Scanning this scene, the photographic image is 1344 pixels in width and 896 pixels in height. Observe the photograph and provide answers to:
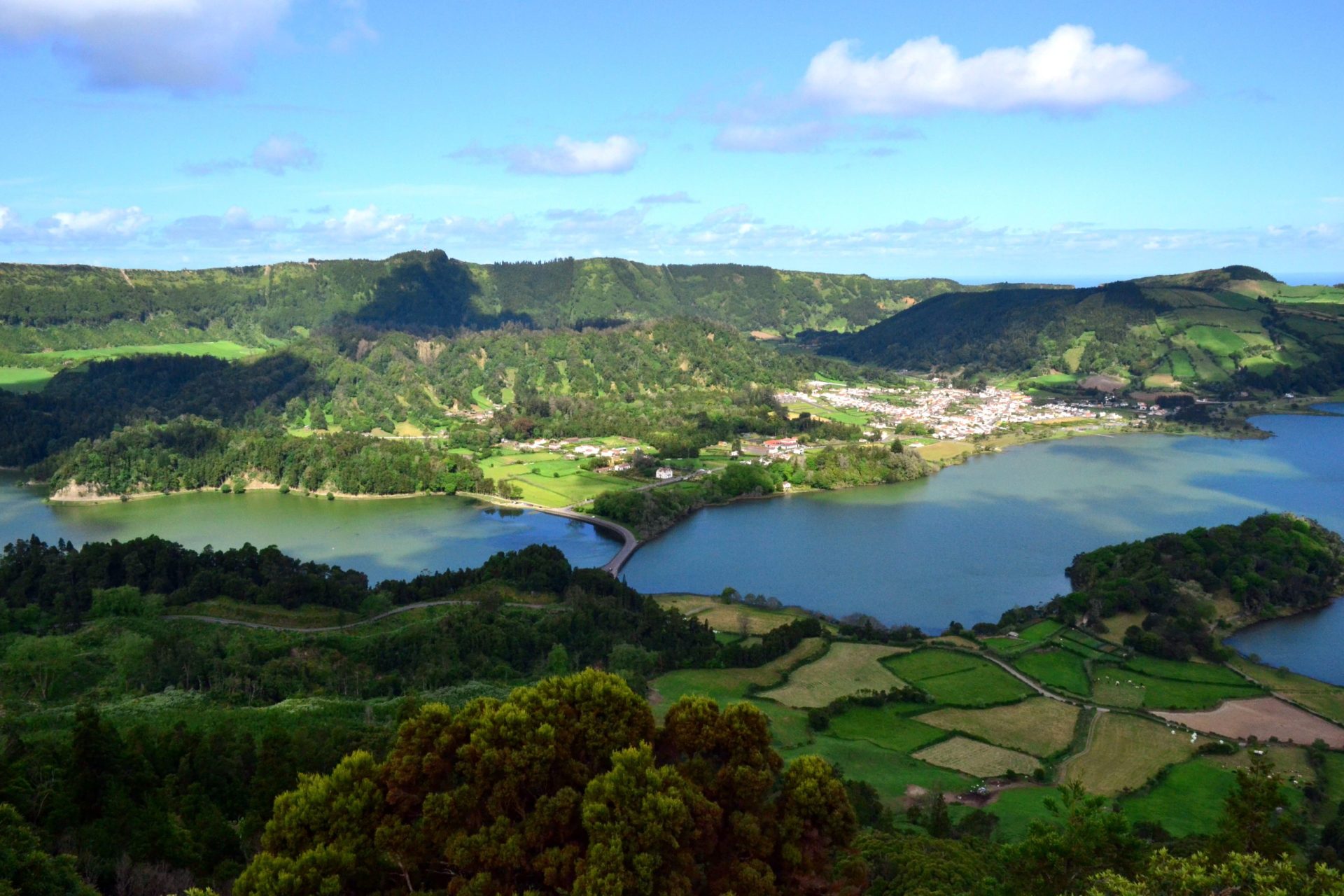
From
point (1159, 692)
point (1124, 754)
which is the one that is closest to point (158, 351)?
point (1159, 692)

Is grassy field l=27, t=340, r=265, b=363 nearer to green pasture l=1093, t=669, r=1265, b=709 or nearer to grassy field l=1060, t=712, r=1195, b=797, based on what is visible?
green pasture l=1093, t=669, r=1265, b=709

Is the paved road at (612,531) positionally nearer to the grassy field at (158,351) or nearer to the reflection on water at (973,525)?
the reflection on water at (973,525)

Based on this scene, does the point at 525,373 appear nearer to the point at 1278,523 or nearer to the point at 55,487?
the point at 55,487

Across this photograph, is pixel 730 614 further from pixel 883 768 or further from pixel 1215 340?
pixel 1215 340

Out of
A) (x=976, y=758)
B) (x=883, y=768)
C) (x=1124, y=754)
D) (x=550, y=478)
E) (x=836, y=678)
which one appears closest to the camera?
(x=883, y=768)

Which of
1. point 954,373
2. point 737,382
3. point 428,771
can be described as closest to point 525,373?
point 737,382

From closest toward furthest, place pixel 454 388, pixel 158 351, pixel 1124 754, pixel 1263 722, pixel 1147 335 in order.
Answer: pixel 1124 754 → pixel 1263 722 → pixel 454 388 → pixel 158 351 → pixel 1147 335

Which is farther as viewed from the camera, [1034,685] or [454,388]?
[454,388]
